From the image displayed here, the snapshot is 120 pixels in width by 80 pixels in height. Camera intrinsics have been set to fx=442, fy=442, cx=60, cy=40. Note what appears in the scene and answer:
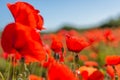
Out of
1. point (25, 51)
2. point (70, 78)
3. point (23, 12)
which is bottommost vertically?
point (70, 78)

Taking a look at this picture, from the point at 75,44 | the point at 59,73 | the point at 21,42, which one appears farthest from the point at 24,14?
the point at 75,44

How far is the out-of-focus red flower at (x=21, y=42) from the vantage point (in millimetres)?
1574

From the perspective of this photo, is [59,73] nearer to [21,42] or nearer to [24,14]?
[21,42]

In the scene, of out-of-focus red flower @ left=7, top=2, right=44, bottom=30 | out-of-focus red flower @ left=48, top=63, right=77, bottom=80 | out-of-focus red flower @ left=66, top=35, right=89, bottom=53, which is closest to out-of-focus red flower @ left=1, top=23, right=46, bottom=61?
out-of-focus red flower @ left=7, top=2, right=44, bottom=30

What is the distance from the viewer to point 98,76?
2.02 metres

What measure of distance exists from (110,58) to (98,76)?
275 millimetres

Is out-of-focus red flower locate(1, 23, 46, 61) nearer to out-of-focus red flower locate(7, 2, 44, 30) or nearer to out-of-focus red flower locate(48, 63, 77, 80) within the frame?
out-of-focus red flower locate(7, 2, 44, 30)

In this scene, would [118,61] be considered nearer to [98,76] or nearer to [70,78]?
[98,76]

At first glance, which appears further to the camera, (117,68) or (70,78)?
(117,68)

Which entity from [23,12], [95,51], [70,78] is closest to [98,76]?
[23,12]

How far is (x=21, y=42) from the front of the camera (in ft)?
5.20

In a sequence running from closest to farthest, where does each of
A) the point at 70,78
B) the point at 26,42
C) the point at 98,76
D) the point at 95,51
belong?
the point at 70,78 < the point at 26,42 < the point at 98,76 < the point at 95,51

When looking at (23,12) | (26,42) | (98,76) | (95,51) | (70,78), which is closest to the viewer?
(70,78)

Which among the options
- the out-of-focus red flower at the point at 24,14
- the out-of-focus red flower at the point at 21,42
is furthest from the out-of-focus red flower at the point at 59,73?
the out-of-focus red flower at the point at 24,14
